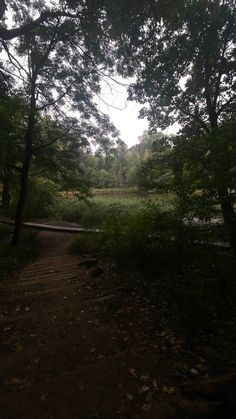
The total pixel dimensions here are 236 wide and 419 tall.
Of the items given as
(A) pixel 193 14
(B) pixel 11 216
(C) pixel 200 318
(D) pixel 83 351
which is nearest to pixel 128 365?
(D) pixel 83 351

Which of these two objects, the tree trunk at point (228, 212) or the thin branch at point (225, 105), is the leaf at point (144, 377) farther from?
the thin branch at point (225, 105)

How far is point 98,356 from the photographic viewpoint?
2861mm

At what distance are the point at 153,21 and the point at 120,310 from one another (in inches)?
196

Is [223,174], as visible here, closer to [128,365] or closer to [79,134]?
[128,365]

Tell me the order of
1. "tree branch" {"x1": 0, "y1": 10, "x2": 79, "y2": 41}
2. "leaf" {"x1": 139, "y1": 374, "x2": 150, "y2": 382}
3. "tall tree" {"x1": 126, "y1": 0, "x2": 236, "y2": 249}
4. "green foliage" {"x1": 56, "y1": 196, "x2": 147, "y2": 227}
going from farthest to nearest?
"green foliage" {"x1": 56, "y1": 196, "x2": 147, "y2": 227}
"tall tree" {"x1": 126, "y1": 0, "x2": 236, "y2": 249}
"tree branch" {"x1": 0, "y1": 10, "x2": 79, "y2": 41}
"leaf" {"x1": 139, "y1": 374, "x2": 150, "y2": 382}

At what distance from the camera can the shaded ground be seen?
218cm

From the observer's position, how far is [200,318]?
3.19m

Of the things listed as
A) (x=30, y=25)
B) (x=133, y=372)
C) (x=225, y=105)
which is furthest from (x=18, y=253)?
(x=225, y=105)

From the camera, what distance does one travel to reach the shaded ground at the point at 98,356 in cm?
218

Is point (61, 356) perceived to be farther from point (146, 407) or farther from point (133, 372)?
point (146, 407)

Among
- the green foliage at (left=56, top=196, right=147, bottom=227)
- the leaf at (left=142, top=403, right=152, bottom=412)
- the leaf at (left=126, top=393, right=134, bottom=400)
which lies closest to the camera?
the leaf at (left=142, top=403, right=152, bottom=412)

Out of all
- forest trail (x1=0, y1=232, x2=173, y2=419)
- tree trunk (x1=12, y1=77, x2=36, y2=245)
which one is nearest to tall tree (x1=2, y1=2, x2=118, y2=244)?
tree trunk (x1=12, y1=77, x2=36, y2=245)

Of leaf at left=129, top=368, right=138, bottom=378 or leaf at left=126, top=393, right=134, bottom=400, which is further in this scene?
leaf at left=129, top=368, right=138, bottom=378

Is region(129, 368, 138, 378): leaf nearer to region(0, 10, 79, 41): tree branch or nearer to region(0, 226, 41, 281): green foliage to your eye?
region(0, 226, 41, 281): green foliage
